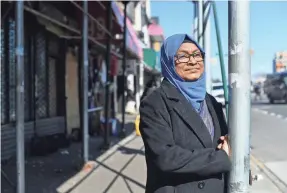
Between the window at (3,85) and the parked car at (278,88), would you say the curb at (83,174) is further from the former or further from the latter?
the parked car at (278,88)

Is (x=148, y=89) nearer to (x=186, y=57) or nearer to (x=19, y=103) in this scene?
(x=19, y=103)

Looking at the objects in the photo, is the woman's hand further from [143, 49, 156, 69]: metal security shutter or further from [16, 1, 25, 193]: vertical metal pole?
[143, 49, 156, 69]: metal security shutter

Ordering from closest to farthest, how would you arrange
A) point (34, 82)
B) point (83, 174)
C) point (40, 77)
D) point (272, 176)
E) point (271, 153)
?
1. point (83, 174)
2. point (272, 176)
3. point (34, 82)
4. point (271, 153)
5. point (40, 77)

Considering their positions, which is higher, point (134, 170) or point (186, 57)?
point (186, 57)

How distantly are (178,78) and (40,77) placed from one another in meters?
9.62

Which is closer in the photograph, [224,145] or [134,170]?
[224,145]

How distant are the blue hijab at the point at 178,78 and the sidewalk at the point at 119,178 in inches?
184

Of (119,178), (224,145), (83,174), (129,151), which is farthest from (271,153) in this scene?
(224,145)

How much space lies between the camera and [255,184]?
7.84 m

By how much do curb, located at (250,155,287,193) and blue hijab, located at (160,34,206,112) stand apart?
5.27 meters

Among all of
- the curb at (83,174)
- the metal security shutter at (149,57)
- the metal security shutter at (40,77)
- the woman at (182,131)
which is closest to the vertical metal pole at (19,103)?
the curb at (83,174)

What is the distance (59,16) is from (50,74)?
1.51 m

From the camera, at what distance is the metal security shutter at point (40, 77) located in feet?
37.7

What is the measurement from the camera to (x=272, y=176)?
28.0ft
